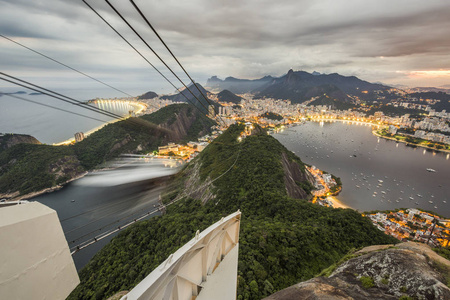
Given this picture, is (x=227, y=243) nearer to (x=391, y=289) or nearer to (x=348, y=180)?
(x=391, y=289)

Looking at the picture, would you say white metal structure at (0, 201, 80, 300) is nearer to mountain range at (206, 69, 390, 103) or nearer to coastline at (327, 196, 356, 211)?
coastline at (327, 196, 356, 211)

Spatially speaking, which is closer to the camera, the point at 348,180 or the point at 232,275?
the point at 232,275

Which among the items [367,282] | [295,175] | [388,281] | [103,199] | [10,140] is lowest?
[103,199]

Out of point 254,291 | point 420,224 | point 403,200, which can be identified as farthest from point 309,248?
point 403,200

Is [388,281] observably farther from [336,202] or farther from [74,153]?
[74,153]

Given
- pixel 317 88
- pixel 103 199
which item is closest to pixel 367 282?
pixel 103 199

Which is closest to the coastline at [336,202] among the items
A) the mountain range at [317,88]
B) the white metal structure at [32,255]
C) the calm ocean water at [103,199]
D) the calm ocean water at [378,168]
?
the calm ocean water at [378,168]

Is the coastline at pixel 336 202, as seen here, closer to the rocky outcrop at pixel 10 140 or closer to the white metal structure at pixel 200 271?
the white metal structure at pixel 200 271
